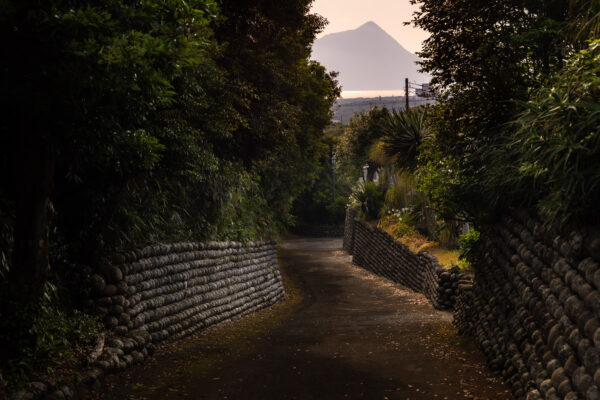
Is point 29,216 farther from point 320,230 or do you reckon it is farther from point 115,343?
point 320,230

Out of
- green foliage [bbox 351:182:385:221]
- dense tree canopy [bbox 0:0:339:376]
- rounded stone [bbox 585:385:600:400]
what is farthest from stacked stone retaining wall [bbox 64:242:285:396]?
green foliage [bbox 351:182:385:221]

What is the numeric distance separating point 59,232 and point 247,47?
6.90 m

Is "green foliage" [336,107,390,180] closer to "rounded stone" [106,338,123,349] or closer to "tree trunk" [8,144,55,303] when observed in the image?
"rounded stone" [106,338,123,349]

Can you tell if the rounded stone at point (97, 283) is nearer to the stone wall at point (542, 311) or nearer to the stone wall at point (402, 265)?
the stone wall at point (542, 311)

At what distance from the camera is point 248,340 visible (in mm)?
9508

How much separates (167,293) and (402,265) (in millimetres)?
12166

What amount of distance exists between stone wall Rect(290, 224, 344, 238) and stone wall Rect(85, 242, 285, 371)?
31.6 metres

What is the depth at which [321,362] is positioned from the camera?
24.7 feet

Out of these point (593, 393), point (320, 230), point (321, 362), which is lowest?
point (320, 230)

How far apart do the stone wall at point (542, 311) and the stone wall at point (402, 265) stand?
13.8 feet

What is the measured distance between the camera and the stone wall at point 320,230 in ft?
152

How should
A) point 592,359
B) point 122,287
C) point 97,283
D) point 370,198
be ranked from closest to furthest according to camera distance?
point 592,359, point 97,283, point 122,287, point 370,198

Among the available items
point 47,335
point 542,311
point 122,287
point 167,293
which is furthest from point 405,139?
point 47,335

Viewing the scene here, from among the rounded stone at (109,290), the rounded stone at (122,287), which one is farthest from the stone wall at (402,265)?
the rounded stone at (109,290)
